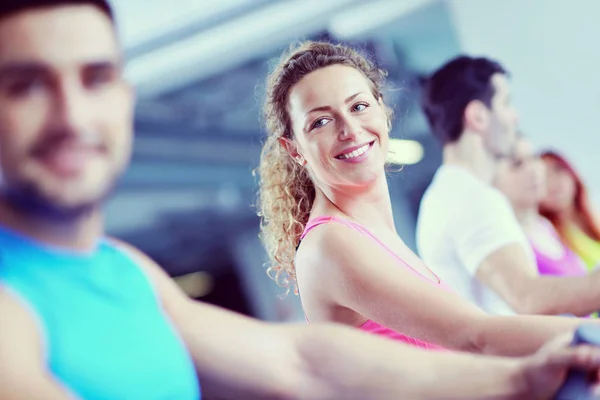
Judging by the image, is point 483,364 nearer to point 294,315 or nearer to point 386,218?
point 386,218

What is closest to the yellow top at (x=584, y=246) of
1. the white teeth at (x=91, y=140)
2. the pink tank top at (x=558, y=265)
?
the pink tank top at (x=558, y=265)

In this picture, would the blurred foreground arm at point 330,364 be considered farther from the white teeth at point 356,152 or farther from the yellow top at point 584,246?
the yellow top at point 584,246

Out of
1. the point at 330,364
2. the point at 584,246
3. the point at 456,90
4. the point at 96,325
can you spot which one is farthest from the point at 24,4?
the point at 584,246

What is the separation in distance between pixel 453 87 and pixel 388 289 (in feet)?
2.95

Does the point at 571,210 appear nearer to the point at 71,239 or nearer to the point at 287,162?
the point at 287,162

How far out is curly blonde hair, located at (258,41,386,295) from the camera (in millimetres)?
1397

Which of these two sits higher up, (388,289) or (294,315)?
(294,315)

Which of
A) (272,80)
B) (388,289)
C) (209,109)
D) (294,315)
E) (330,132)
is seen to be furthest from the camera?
(209,109)

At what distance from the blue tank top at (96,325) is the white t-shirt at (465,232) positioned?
1008 millimetres

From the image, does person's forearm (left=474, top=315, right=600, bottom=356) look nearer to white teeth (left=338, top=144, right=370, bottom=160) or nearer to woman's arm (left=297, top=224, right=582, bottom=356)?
woman's arm (left=297, top=224, right=582, bottom=356)

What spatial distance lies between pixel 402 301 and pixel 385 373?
0.27 meters

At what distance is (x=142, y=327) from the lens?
77cm

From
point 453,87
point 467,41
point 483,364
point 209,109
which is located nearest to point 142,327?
point 483,364

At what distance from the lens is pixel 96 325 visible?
0.73m
